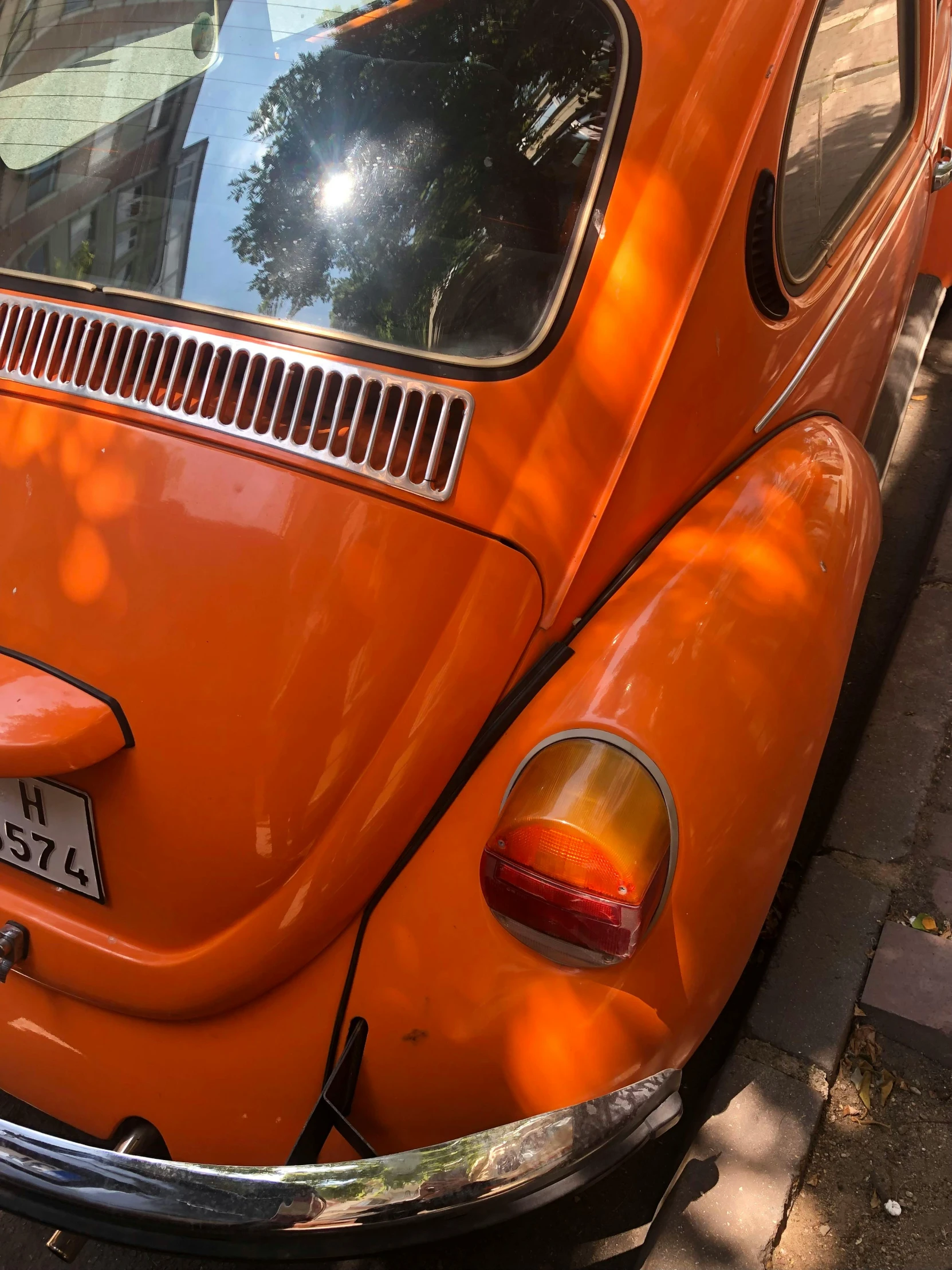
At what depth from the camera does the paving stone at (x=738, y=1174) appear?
174cm

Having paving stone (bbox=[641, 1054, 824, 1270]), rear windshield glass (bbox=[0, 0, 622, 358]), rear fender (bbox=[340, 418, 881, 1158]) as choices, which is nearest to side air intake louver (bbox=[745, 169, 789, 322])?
rear windshield glass (bbox=[0, 0, 622, 358])

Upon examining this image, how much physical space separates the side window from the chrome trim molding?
→ 14 cm

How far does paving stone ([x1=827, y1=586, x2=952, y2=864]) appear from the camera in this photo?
252 cm

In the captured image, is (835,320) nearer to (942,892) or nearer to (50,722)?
(942,892)

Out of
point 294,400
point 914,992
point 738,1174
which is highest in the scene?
point 294,400

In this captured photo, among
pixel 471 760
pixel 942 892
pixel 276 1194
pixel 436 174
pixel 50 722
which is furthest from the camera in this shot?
pixel 942 892

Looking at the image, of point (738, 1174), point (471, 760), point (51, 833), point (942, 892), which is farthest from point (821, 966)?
point (51, 833)

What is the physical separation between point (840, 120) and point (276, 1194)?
264 cm

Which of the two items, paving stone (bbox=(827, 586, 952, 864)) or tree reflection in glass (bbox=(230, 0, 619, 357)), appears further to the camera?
paving stone (bbox=(827, 586, 952, 864))

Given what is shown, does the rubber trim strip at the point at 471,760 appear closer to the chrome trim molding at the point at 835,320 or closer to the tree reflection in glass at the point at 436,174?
the tree reflection in glass at the point at 436,174

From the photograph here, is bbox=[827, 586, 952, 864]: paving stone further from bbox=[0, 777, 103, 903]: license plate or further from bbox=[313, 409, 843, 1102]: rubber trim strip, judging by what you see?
bbox=[0, 777, 103, 903]: license plate

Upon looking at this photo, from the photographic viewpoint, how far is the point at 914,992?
83.9 inches

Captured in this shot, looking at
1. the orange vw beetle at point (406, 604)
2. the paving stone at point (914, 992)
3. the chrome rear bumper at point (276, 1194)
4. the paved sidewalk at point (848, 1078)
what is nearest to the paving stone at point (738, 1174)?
the paved sidewalk at point (848, 1078)

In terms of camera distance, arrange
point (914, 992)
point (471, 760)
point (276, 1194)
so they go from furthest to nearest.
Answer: point (914, 992) < point (471, 760) < point (276, 1194)
